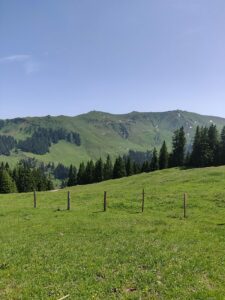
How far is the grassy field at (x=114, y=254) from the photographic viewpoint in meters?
16.0

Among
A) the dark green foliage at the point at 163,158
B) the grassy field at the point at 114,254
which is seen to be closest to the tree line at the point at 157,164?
the dark green foliage at the point at 163,158

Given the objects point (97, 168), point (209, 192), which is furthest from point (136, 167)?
point (209, 192)

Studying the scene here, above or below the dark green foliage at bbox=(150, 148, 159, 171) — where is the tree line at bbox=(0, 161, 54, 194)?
below

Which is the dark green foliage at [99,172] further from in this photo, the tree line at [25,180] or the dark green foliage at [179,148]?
the dark green foliage at [179,148]

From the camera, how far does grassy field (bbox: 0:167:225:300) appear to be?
16.0 meters

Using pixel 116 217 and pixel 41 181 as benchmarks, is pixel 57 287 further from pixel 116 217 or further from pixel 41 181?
pixel 41 181

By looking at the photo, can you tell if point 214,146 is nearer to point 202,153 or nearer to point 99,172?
point 202,153

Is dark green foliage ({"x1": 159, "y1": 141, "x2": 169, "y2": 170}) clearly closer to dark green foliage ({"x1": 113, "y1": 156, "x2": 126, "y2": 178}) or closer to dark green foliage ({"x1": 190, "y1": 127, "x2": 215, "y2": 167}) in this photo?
dark green foliage ({"x1": 113, "y1": 156, "x2": 126, "y2": 178})

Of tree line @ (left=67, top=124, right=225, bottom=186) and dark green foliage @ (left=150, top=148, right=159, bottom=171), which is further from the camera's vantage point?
dark green foliage @ (left=150, top=148, right=159, bottom=171)

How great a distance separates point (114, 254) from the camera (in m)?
21.6

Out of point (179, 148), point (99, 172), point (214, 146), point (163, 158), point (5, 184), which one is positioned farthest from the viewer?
point (99, 172)

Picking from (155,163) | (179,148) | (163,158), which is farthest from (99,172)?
(179,148)

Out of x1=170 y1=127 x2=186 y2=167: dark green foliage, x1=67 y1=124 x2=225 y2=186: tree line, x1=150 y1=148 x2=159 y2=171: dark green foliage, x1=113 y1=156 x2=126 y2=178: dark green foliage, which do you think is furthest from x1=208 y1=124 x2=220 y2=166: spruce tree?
x1=113 y1=156 x2=126 y2=178: dark green foliage

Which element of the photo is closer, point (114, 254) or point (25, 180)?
point (114, 254)
